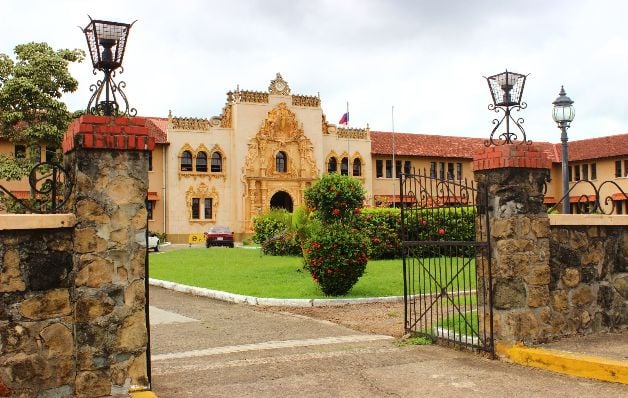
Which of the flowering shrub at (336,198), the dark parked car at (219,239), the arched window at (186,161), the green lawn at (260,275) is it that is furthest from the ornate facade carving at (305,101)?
the flowering shrub at (336,198)

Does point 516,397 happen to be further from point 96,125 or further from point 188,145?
point 188,145

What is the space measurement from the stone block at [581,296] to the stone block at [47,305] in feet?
20.1

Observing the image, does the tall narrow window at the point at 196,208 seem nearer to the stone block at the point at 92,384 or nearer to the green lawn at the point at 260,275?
the green lawn at the point at 260,275

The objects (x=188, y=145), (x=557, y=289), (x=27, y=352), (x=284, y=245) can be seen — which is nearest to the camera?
(x=27, y=352)

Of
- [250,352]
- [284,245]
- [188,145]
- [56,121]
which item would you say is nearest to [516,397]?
[250,352]

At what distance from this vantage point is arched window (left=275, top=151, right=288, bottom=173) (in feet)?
152

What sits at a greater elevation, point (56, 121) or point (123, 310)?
point (56, 121)

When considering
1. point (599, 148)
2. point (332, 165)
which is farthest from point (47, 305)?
point (599, 148)

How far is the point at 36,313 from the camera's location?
213 inches

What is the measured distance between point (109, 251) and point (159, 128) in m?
40.7

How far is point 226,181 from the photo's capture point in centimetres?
4481

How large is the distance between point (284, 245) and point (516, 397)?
18987 millimetres

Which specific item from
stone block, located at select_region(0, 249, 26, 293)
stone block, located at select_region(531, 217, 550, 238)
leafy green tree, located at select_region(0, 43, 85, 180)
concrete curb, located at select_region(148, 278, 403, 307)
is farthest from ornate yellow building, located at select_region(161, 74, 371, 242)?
stone block, located at select_region(0, 249, 26, 293)

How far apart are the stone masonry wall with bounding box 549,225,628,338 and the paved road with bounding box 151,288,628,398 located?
1327mm
